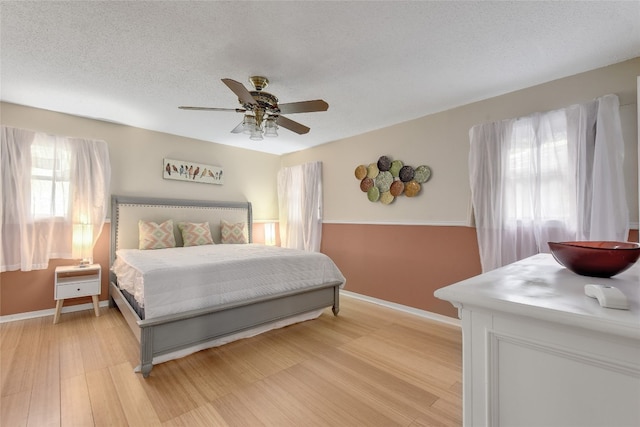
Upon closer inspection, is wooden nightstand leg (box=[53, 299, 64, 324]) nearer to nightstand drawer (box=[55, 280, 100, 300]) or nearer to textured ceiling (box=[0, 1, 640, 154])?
nightstand drawer (box=[55, 280, 100, 300])

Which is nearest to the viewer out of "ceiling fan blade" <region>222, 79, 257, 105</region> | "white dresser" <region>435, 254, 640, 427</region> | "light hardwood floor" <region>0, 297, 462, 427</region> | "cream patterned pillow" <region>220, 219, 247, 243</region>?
"white dresser" <region>435, 254, 640, 427</region>

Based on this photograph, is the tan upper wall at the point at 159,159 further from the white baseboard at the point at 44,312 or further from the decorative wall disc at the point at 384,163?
the decorative wall disc at the point at 384,163

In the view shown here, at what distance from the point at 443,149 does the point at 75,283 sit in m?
4.39

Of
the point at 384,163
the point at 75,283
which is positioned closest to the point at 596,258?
the point at 384,163

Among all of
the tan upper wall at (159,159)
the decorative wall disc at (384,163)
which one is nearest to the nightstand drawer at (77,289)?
the tan upper wall at (159,159)

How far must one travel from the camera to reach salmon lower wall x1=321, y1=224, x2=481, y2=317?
307 centimetres

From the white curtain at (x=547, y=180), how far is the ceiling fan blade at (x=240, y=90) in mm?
2297

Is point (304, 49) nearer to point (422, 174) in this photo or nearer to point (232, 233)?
point (422, 174)

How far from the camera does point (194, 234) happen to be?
3945 millimetres

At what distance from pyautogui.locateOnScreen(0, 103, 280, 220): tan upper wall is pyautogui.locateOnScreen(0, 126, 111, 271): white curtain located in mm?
194

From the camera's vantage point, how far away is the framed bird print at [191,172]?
4.13 metres

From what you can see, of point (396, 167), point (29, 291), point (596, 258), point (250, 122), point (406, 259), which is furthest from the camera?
point (396, 167)

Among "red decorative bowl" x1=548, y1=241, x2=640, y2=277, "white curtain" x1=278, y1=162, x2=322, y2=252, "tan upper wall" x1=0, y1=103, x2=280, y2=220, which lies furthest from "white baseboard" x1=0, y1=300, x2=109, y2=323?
"red decorative bowl" x1=548, y1=241, x2=640, y2=277

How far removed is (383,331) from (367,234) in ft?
4.77
